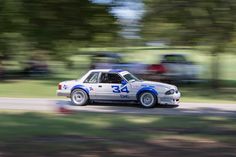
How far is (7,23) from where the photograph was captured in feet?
17.7

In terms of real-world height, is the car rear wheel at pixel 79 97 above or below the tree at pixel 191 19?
below

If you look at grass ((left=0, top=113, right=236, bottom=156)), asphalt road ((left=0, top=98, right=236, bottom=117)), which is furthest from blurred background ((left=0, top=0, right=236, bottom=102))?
asphalt road ((left=0, top=98, right=236, bottom=117))

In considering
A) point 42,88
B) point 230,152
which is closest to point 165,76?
point 42,88

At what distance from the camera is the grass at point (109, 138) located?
7.97m

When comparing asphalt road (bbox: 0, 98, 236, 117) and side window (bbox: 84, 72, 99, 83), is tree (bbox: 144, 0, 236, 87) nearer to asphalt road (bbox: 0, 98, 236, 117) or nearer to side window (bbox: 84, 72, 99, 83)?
asphalt road (bbox: 0, 98, 236, 117)

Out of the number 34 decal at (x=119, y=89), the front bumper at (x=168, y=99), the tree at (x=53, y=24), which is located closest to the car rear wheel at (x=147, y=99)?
the front bumper at (x=168, y=99)

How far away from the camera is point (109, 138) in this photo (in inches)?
359

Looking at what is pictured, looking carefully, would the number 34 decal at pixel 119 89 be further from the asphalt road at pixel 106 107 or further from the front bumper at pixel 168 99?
the front bumper at pixel 168 99

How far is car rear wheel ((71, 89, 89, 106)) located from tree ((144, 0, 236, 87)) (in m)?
11.9

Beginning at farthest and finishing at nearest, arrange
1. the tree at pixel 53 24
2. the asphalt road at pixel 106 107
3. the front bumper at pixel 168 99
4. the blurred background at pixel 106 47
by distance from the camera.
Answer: the front bumper at pixel 168 99 < the asphalt road at pixel 106 107 < the blurred background at pixel 106 47 < the tree at pixel 53 24

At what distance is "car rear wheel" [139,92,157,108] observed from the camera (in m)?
18.6

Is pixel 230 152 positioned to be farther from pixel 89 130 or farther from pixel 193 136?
pixel 89 130

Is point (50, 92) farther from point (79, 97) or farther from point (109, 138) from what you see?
point (109, 138)

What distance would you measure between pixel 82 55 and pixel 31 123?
5.38m
